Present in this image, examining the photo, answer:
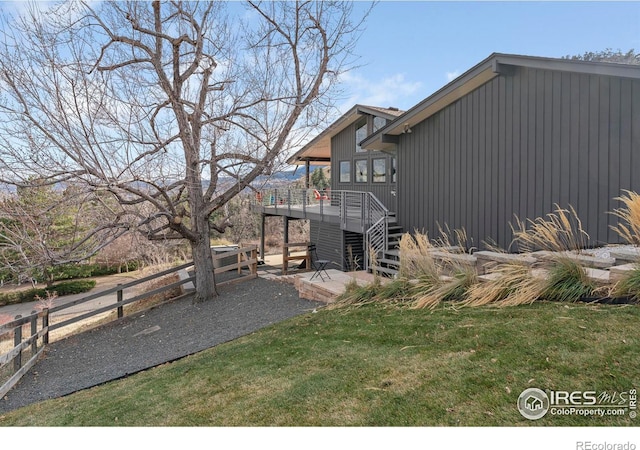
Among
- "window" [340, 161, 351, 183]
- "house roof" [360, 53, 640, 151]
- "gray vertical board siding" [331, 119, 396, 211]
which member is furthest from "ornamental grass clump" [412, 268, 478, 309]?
"window" [340, 161, 351, 183]

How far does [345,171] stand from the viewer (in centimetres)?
1557

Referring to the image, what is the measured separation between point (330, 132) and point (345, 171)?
1.65 m

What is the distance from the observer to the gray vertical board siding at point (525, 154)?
6.24 metres

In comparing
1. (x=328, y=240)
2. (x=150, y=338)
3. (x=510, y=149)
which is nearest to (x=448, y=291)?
(x=510, y=149)

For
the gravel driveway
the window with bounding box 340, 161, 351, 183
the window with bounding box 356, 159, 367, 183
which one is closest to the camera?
the gravel driveway

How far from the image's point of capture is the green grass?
2602 mm

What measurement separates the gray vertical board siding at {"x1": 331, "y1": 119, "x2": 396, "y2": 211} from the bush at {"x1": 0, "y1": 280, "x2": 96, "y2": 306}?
13.8 meters

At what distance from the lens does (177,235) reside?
10117 mm

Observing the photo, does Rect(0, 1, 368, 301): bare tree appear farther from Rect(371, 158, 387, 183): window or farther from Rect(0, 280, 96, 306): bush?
Rect(0, 280, 96, 306): bush

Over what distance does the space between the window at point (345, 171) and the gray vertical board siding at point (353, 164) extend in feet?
0.46

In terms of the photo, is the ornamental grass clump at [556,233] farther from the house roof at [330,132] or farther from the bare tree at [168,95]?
the house roof at [330,132]

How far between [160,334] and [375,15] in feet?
28.1

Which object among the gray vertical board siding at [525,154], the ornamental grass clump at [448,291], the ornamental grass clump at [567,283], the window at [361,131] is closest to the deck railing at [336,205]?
the gray vertical board siding at [525,154]
